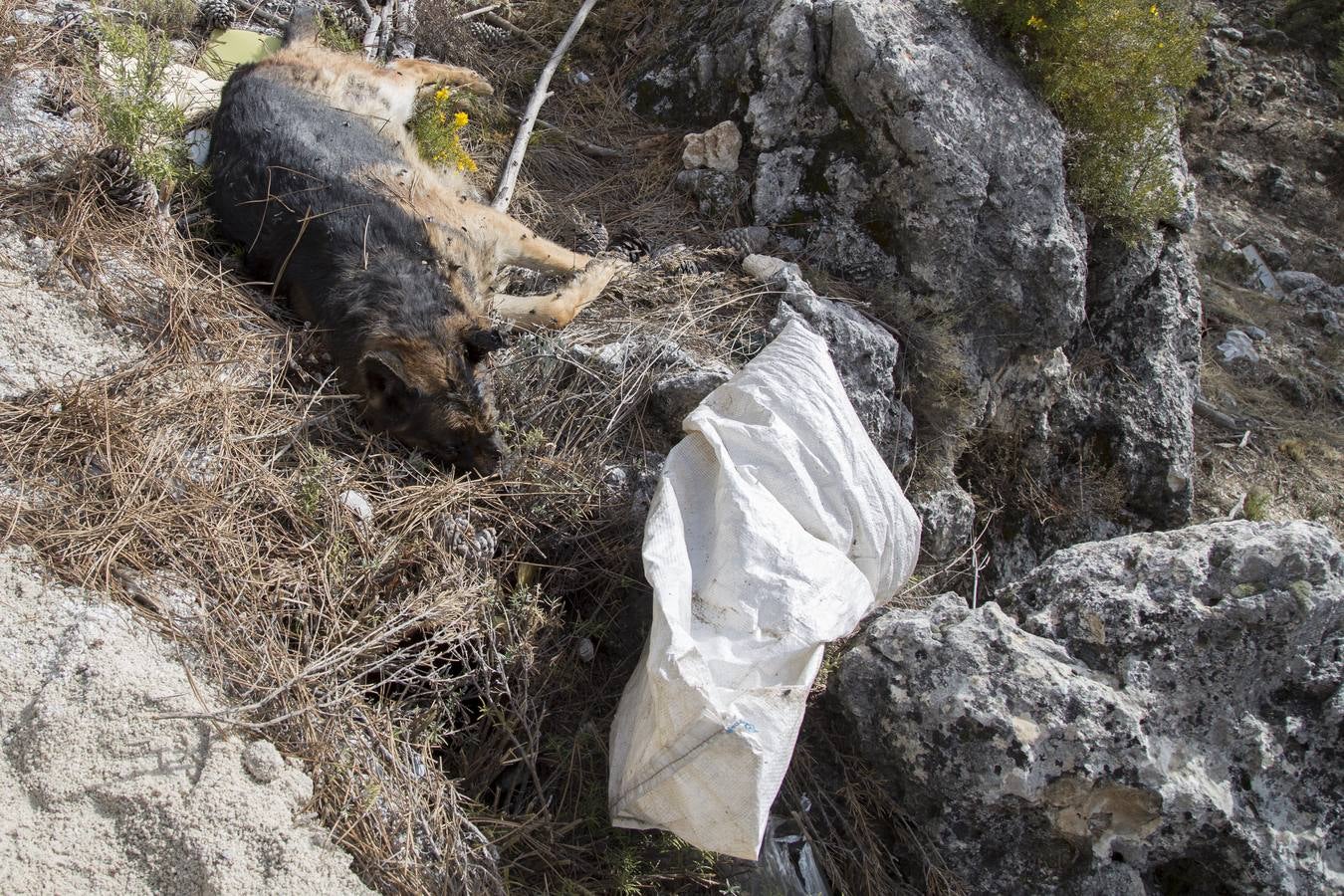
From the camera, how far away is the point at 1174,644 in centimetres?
315

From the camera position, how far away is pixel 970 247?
495cm

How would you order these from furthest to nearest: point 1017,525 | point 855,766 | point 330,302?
point 1017,525
point 330,302
point 855,766

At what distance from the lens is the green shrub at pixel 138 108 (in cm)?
412

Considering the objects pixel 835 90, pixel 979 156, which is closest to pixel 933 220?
pixel 979 156

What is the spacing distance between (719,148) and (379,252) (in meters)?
2.14

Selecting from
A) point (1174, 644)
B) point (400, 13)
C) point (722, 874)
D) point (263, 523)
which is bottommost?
point (722, 874)

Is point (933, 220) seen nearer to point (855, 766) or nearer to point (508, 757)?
point (855, 766)

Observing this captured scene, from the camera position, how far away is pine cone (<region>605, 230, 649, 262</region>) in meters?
5.05

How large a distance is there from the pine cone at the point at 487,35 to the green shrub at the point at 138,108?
83.8 inches

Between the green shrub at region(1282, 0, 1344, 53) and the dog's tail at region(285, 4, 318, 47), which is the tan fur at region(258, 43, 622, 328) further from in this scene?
the green shrub at region(1282, 0, 1344, 53)

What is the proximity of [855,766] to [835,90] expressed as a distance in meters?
3.58

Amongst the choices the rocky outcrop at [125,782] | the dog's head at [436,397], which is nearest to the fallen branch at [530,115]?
the dog's head at [436,397]

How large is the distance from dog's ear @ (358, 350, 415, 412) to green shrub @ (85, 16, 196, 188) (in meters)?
1.33

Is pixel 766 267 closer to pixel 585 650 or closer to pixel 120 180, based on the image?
pixel 585 650
